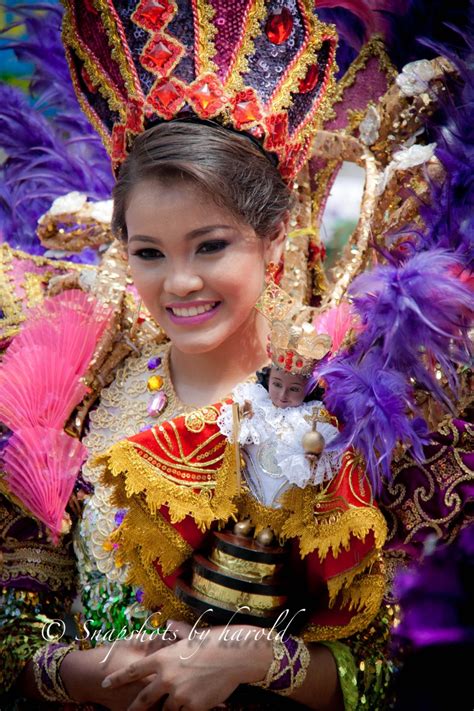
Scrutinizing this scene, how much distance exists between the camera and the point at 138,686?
6.57 feet

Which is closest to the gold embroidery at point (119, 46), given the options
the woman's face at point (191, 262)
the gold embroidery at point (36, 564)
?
the woman's face at point (191, 262)

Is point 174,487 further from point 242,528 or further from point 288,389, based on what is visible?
point 288,389

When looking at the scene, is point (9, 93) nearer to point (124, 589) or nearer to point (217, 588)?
point (124, 589)

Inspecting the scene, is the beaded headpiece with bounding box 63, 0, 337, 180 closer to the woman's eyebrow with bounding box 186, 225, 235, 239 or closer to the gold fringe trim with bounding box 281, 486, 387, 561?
the woman's eyebrow with bounding box 186, 225, 235, 239

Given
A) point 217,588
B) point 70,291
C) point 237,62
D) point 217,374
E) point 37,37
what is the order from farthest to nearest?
point 37,37
point 70,291
point 217,374
point 237,62
point 217,588

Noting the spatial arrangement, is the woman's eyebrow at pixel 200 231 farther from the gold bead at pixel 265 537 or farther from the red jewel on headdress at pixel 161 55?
the gold bead at pixel 265 537

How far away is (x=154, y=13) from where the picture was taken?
2.21 metres

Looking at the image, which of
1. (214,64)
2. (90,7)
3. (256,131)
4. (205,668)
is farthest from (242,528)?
(90,7)

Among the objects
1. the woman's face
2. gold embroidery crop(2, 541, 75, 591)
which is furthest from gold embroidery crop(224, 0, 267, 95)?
gold embroidery crop(2, 541, 75, 591)

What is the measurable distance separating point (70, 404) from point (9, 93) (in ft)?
4.30

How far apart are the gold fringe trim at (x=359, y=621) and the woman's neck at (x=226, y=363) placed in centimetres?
62

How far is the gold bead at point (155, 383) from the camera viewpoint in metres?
2.45

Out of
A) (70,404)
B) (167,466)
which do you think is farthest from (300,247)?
(167,466)

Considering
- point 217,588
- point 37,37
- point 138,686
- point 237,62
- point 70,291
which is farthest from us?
point 37,37
